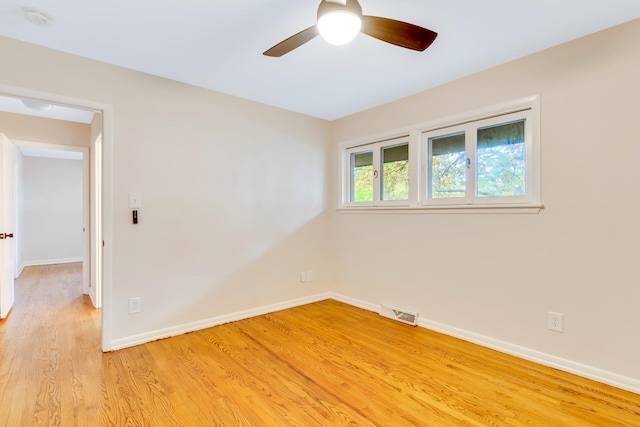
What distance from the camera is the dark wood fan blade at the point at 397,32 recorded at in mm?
1552

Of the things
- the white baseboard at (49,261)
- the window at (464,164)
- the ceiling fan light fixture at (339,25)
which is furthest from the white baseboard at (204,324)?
the white baseboard at (49,261)

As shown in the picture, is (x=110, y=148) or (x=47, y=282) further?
(x=47, y=282)

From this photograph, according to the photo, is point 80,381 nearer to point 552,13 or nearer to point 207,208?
point 207,208

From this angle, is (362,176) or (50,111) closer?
(50,111)

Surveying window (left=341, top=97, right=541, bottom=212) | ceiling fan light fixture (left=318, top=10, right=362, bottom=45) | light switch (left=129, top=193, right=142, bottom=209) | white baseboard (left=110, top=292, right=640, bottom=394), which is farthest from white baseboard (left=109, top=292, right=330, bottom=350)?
ceiling fan light fixture (left=318, top=10, right=362, bottom=45)

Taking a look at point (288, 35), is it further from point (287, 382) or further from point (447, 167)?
point (287, 382)

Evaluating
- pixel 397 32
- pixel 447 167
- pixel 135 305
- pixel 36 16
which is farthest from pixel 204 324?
pixel 397 32

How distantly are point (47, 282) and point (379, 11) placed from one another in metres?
5.96

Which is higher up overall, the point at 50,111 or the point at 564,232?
the point at 50,111

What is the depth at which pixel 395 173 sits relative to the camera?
340 centimetres

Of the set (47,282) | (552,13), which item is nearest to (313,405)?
(552,13)

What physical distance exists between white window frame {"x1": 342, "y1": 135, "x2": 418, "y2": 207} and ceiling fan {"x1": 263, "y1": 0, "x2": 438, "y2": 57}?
149 centimetres

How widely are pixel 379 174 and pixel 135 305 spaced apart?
268 cm

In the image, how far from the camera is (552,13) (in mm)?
1846
